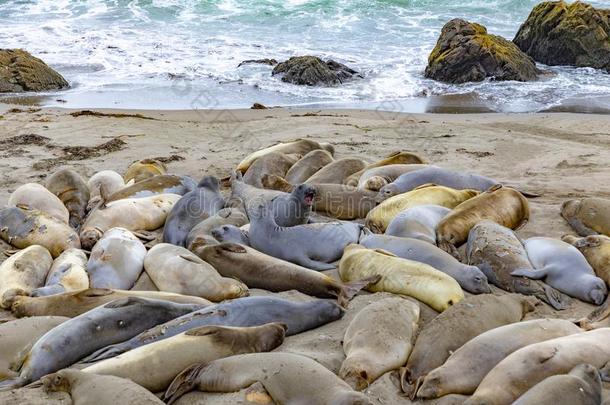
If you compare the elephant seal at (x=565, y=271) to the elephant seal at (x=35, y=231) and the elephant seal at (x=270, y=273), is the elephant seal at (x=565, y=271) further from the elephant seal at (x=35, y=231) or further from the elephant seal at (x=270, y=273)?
the elephant seal at (x=35, y=231)

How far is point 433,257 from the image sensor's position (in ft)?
15.1

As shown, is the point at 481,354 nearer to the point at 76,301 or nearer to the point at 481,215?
the point at 481,215

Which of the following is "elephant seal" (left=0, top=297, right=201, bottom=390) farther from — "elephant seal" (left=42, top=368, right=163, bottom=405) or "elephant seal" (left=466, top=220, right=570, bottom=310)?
"elephant seal" (left=466, top=220, right=570, bottom=310)

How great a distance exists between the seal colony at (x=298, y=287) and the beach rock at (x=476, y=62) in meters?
7.20

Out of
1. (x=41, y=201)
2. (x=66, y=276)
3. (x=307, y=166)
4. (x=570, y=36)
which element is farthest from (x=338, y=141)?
(x=570, y=36)

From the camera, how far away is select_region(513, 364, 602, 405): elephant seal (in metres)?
2.69

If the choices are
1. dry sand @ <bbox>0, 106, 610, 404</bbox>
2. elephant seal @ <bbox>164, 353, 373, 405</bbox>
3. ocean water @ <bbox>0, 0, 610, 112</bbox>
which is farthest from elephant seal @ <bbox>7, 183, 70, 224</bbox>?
ocean water @ <bbox>0, 0, 610, 112</bbox>

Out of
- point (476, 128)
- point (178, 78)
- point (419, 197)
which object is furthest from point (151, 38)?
point (419, 197)

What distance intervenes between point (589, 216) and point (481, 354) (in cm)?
263

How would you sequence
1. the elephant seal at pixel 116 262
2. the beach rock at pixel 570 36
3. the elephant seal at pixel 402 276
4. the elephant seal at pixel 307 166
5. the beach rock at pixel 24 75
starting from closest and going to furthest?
the elephant seal at pixel 402 276 < the elephant seal at pixel 116 262 < the elephant seal at pixel 307 166 < the beach rock at pixel 24 75 < the beach rock at pixel 570 36

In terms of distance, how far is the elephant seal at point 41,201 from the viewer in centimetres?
579

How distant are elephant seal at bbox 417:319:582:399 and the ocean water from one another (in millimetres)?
8414

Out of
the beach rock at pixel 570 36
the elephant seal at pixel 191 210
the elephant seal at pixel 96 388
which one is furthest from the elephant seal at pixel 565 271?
the beach rock at pixel 570 36

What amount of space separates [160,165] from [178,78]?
6628mm
